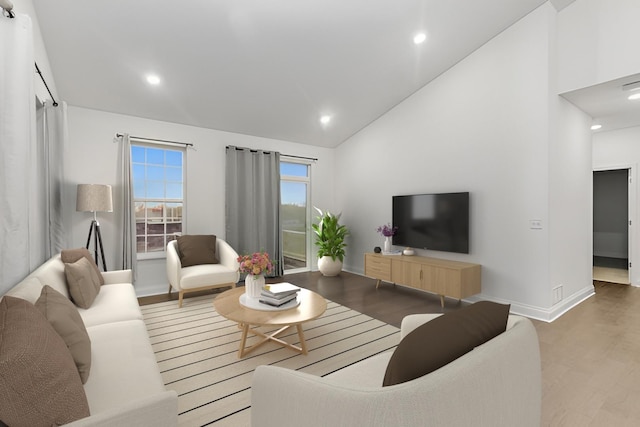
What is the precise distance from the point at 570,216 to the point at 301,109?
3.79 metres

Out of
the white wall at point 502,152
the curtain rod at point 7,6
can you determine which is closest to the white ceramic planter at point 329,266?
the white wall at point 502,152

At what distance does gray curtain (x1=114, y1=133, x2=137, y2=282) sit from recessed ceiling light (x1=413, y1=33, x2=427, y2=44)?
152 inches

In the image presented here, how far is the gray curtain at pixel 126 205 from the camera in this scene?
398 cm

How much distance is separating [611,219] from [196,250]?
331 inches

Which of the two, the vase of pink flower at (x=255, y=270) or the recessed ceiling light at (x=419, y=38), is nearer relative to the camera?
the vase of pink flower at (x=255, y=270)

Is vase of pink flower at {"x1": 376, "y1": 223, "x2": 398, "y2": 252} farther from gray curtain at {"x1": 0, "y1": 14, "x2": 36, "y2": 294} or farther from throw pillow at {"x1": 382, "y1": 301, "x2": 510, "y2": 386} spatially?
gray curtain at {"x1": 0, "y1": 14, "x2": 36, "y2": 294}

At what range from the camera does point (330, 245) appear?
536 cm

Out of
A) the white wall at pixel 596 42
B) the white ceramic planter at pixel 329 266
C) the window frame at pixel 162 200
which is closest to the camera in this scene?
the white wall at pixel 596 42

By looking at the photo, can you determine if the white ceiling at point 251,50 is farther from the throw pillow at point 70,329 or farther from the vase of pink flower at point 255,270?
the throw pillow at point 70,329

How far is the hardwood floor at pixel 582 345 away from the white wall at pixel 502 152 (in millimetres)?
450

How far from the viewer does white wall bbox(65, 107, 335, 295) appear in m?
3.83

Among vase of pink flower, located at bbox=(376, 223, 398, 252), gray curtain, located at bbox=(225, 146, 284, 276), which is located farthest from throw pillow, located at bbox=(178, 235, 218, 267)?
vase of pink flower, located at bbox=(376, 223, 398, 252)

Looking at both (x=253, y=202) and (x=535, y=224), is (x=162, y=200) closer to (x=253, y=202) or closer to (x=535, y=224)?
(x=253, y=202)

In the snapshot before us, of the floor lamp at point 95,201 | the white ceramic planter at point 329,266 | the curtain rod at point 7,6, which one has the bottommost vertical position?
the white ceramic planter at point 329,266
